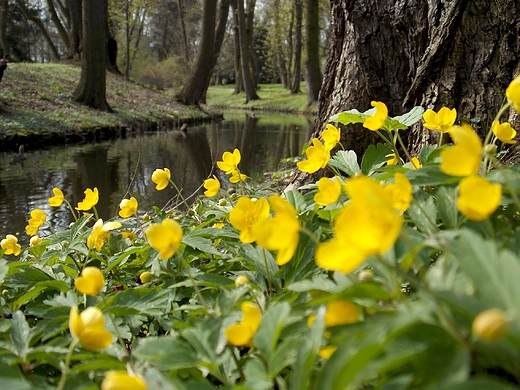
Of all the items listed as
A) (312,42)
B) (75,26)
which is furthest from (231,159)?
(75,26)

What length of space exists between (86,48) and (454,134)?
13.1 m

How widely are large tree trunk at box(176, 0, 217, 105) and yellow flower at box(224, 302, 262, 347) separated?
15180 millimetres

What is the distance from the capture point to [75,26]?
18.8 meters

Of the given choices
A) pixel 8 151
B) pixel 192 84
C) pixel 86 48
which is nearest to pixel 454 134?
pixel 8 151

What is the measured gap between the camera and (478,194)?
0.55 meters

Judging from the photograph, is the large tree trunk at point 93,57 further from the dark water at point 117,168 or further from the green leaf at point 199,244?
the green leaf at point 199,244

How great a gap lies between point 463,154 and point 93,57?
13017 mm

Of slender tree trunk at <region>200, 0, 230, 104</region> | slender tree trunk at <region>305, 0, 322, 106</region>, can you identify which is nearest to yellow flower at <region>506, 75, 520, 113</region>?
slender tree trunk at <region>305, 0, 322, 106</region>

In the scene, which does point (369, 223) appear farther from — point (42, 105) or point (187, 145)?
point (42, 105)

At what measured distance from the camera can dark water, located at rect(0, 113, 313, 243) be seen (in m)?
5.20

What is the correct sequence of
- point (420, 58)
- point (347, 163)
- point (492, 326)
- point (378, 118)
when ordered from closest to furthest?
point (492, 326), point (378, 118), point (347, 163), point (420, 58)

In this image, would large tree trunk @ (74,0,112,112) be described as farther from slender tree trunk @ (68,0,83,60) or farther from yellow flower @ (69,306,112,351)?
yellow flower @ (69,306,112,351)

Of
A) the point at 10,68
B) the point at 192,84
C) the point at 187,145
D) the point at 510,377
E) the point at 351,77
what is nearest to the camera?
the point at 510,377

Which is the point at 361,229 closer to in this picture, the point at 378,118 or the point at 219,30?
the point at 378,118
